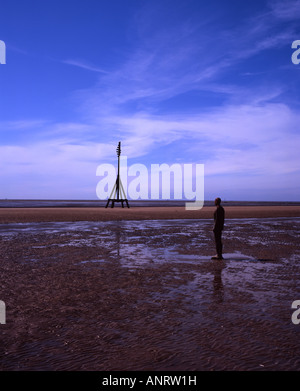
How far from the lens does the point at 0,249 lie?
12070mm

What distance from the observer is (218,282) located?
7582mm

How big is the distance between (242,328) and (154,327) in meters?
1.31

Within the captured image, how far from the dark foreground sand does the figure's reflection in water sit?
0.08 feet

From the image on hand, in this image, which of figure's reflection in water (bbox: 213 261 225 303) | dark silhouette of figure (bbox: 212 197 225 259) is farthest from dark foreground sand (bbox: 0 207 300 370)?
dark silhouette of figure (bbox: 212 197 225 259)

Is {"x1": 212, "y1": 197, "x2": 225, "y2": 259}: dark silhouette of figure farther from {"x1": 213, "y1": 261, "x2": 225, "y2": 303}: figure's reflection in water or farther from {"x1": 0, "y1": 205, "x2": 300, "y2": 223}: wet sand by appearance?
{"x1": 0, "y1": 205, "x2": 300, "y2": 223}: wet sand

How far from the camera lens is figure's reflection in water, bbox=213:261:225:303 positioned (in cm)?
638

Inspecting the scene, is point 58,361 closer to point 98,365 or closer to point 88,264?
point 98,365

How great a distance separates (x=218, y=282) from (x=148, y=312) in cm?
263

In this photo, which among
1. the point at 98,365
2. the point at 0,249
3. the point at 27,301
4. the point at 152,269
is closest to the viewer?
the point at 98,365

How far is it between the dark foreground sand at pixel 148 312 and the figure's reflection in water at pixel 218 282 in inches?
1.0

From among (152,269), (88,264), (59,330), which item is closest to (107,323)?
(59,330)

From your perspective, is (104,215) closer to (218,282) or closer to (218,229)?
(218,229)

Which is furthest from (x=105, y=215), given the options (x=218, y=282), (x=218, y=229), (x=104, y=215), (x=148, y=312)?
(x=148, y=312)
